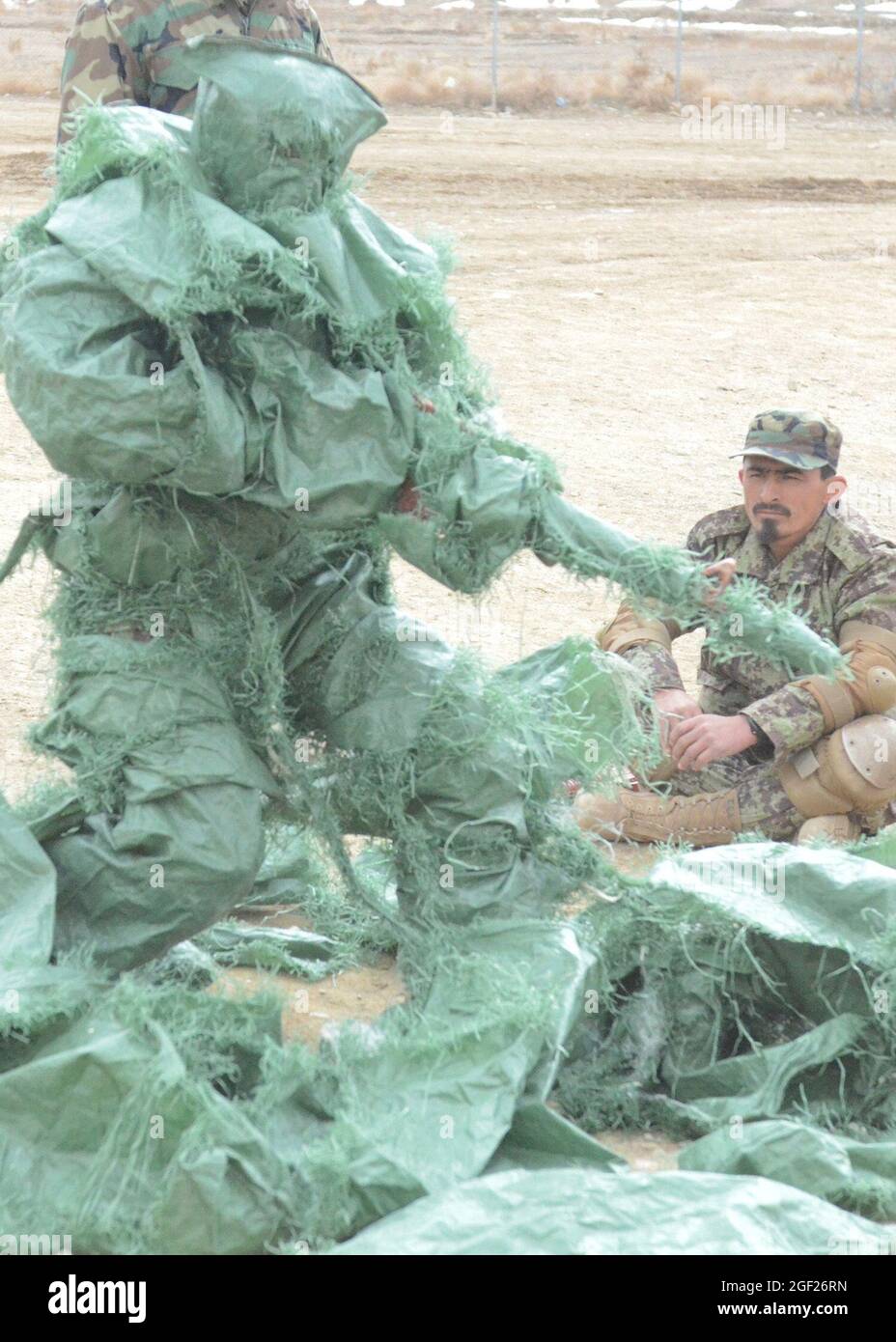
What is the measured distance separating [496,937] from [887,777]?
173cm

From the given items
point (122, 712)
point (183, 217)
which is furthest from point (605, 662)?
point (183, 217)

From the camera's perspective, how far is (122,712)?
341 cm

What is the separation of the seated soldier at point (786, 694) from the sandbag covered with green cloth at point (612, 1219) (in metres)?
2.03

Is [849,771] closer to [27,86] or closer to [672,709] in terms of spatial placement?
[672,709]

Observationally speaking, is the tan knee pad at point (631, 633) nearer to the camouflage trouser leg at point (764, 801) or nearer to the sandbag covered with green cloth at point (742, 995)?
the camouflage trouser leg at point (764, 801)

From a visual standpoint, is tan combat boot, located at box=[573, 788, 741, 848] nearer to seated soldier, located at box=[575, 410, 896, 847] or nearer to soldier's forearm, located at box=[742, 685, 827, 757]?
seated soldier, located at box=[575, 410, 896, 847]

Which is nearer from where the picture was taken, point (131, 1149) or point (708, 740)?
point (131, 1149)

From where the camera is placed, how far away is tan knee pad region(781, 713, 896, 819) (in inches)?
192

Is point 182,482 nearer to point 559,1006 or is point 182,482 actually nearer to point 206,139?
point 206,139

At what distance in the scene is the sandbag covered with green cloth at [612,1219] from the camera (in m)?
2.71

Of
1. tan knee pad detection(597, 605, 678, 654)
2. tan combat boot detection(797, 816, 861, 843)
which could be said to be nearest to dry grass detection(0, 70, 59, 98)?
tan knee pad detection(597, 605, 678, 654)

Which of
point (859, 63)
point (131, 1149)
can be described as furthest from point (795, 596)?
point (859, 63)

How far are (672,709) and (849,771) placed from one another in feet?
1.58

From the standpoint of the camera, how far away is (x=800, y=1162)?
307cm
